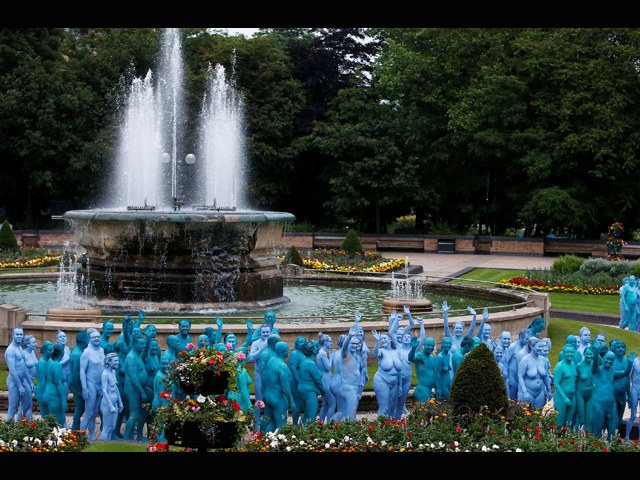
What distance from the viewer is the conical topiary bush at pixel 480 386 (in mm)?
A: 8820

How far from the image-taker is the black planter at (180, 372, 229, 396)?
301 inches

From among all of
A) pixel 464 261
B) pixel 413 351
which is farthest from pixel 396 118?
pixel 413 351

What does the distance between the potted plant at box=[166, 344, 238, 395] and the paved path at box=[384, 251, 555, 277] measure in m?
21.8

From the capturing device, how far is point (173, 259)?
16406 mm

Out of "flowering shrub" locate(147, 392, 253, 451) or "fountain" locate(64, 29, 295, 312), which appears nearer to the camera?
"flowering shrub" locate(147, 392, 253, 451)

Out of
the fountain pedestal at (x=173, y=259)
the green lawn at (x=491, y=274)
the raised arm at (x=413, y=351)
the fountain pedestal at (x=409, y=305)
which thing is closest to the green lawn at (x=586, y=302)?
the green lawn at (x=491, y=274)

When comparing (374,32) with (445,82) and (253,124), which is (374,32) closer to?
(445,82)

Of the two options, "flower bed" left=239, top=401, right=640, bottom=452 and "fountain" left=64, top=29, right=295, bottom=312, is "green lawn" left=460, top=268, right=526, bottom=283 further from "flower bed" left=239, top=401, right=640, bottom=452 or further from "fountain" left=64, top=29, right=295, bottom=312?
"flower bed" left=239, top=401, right=640, bottom=452

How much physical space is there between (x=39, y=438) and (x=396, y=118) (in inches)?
1389

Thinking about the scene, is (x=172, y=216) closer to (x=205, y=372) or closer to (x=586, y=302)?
(x=205, y=372)

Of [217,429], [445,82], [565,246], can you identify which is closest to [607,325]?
[217,429]

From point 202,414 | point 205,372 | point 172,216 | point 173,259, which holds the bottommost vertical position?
point 202,414

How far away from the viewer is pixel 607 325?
725 inches

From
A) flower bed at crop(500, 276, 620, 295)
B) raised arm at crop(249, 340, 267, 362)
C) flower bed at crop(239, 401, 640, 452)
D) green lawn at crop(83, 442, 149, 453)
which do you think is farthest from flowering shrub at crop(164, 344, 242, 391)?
flower bed at crop(500, 276, 620, 295)
